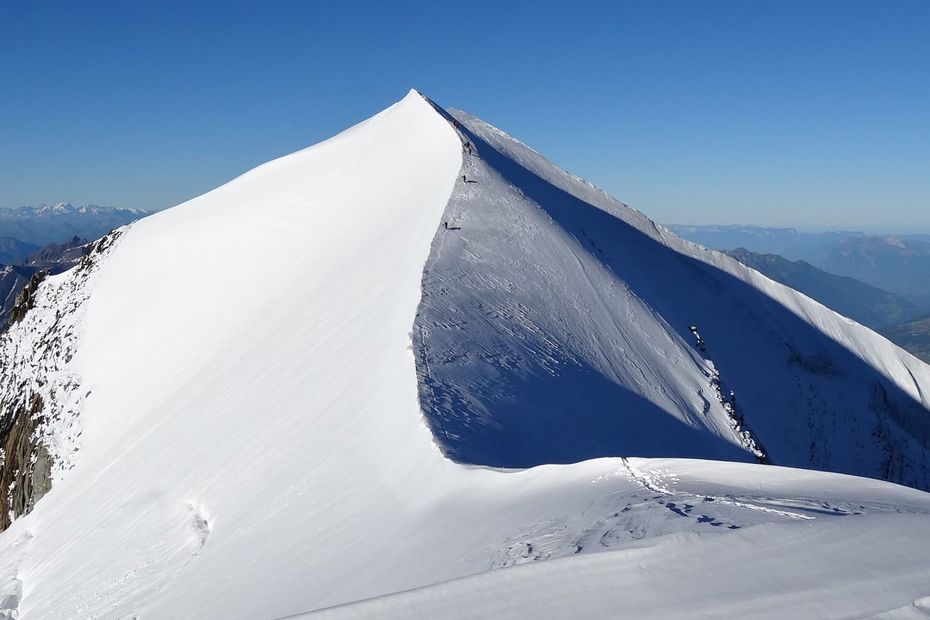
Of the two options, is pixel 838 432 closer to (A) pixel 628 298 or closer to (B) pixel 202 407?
(A) pixel 628 298

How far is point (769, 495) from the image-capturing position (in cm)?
659

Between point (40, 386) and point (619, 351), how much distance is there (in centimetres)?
2388

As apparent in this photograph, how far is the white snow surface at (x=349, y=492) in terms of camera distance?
189 inches

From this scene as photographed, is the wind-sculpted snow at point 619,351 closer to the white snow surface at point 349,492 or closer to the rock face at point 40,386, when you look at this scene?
the white snow surface at point 349,492

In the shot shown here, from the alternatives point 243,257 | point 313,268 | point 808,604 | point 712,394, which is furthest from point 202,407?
point 808,604

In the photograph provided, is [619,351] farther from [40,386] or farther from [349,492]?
[40,386]

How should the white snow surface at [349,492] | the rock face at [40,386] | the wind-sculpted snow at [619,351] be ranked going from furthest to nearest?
the rock face at [40,386] → the wind-sculpted snow at [619,351] → the white snow surface at [349,492]

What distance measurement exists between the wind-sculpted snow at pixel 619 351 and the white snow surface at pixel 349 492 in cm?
82

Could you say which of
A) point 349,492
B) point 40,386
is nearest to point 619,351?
point 349,492

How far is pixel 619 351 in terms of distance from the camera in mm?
19094

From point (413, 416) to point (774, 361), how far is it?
769 inches

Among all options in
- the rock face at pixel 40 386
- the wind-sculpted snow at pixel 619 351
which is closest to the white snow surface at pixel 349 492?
the wind-sculpted snow at pixel 619 351

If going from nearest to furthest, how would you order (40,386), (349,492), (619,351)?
(349,492) < (619,351) < (40,386)

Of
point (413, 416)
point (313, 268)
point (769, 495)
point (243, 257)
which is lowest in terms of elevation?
point (769, 495)
